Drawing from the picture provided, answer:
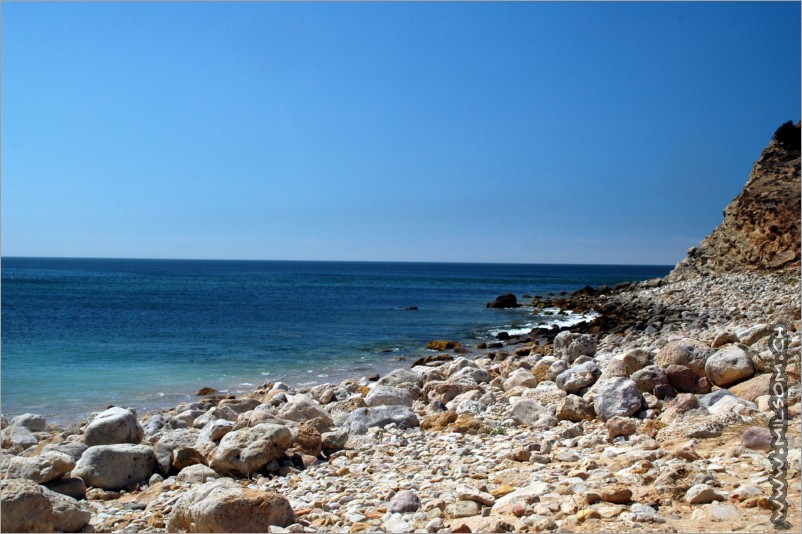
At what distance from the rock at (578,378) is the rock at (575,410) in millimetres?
889

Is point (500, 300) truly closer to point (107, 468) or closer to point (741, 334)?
point (741, 334)

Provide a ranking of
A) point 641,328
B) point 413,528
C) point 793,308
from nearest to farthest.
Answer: point 413,528
point 793,308
point 641,328

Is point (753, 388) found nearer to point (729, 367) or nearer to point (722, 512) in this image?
point (729, 367)

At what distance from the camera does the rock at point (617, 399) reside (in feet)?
23.0

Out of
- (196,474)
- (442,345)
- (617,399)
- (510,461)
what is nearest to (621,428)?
(617,399)

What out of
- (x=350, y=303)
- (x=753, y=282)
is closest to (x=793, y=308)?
(x=753, y=282)

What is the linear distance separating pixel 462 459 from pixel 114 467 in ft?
12.6

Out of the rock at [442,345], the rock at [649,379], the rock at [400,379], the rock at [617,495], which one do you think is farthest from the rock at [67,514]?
the rock at [442,345]

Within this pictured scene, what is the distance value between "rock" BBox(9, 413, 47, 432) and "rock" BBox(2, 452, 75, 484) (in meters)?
4.49

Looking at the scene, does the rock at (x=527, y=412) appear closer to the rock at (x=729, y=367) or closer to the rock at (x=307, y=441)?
the rock at (x=729, y=367)

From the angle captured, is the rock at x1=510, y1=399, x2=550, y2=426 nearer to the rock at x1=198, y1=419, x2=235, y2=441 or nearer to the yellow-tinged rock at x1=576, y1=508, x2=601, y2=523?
the yellow-tinged rock at x1=576, y1=508, x2=601, y2=523

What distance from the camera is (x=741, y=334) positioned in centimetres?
906

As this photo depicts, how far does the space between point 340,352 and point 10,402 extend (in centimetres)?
1024

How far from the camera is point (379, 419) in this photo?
8125mm
